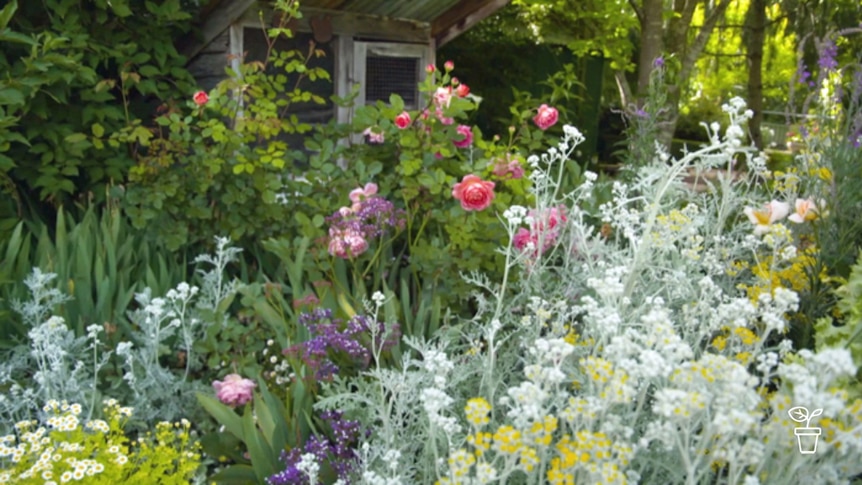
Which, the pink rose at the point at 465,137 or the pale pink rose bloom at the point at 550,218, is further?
the pink rose at the point at 465,137

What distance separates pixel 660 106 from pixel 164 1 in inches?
114

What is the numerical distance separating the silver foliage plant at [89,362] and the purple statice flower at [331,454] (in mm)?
611

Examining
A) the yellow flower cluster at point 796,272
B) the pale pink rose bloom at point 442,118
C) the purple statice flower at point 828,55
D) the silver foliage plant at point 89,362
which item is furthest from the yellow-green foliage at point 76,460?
the purple statice flower at point 828,55

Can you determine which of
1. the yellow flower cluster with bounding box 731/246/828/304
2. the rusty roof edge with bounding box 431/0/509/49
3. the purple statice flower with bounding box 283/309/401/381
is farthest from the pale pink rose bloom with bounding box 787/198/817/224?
the rusty roof edge with bounding box 431/0/509/49

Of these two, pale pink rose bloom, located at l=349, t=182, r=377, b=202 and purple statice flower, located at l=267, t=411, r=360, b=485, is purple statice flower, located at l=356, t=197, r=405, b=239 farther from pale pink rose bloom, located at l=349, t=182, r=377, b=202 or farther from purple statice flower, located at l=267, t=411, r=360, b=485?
purple statice flower, located at l=267, t=411, r=360, b=485

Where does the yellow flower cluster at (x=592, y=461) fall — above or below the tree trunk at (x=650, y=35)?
below

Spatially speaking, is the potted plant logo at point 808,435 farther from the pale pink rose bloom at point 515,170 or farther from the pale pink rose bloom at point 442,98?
the pale pink rose bloom at point 442,98

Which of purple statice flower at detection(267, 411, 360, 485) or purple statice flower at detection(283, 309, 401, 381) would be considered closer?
purple statice flower at detection(267, 411, 360, 485)

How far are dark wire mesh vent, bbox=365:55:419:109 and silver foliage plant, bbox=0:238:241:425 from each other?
9.87 ft

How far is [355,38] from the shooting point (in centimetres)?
568

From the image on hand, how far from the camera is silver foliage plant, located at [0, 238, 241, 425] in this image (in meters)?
2.58

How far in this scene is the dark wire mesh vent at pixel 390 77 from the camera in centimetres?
584

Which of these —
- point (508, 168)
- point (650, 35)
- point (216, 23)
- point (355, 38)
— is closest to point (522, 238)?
point (508, 168)

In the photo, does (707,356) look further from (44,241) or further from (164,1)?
(164,1)
